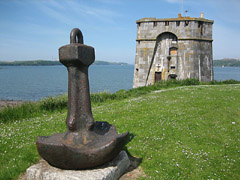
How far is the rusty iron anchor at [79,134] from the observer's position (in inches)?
185

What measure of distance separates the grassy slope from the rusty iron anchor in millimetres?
1420

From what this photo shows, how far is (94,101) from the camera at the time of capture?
1677 cm

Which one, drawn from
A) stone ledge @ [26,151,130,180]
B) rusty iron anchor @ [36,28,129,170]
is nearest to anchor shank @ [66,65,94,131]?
rusty iron anchor @ [36,28,129,170]

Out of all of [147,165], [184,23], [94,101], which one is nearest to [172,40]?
[184,23]

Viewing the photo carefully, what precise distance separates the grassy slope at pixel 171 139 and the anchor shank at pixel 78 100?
6.43 ft

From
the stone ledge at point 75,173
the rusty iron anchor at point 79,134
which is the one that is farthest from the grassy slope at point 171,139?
the rusty iron anchor at point 79,134

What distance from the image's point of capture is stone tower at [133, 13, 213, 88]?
83.6ft

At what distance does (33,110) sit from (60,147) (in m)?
9.69

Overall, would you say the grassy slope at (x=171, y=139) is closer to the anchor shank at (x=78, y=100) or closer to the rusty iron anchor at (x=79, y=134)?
the rusty iron anchor at (x=79, y=134)

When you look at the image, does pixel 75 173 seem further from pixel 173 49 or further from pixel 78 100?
pixel 173 49

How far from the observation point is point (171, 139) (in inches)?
296

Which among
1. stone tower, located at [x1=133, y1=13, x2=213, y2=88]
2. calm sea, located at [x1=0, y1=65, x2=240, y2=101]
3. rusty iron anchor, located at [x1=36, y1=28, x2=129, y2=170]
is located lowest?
calm sea, located at [x1=0, y1=65, x2=240, y2=101]

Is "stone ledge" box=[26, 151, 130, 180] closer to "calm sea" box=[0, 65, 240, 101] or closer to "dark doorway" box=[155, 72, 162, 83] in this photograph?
"calm sea" box=[0, 65, 240, 101]

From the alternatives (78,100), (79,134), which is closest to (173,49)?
(78,100)
